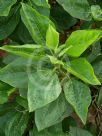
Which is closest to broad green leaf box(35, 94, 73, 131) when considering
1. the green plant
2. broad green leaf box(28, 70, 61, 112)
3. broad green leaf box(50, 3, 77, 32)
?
the green plant

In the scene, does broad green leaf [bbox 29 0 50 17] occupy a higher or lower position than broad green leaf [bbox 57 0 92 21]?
lower

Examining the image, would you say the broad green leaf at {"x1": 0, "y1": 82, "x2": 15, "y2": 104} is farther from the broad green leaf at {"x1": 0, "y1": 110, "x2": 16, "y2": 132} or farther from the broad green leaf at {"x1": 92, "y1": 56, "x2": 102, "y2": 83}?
the broad green leaf at {"x1": 92, "y1": 56, "x2": 102, "y2": 83}

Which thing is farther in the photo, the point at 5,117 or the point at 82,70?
the point at 5,117

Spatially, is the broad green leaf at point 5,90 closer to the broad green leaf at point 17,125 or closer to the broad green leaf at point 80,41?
the broad green leaf at point 17,125

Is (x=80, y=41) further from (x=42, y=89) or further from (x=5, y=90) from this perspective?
(x=5, y=90)

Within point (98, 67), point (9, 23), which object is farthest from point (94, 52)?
point (9, 23)

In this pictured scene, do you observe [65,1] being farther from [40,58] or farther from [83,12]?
[40,58]

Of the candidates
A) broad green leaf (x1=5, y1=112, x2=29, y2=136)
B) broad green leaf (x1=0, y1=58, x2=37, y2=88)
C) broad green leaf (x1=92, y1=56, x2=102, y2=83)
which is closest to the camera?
broad green leaf (x1=0, y1=58, x2=37, y2=88)

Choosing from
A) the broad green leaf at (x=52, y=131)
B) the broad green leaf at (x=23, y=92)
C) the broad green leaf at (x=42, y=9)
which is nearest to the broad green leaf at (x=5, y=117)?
the broad green leaf at (x=52, y=131)
